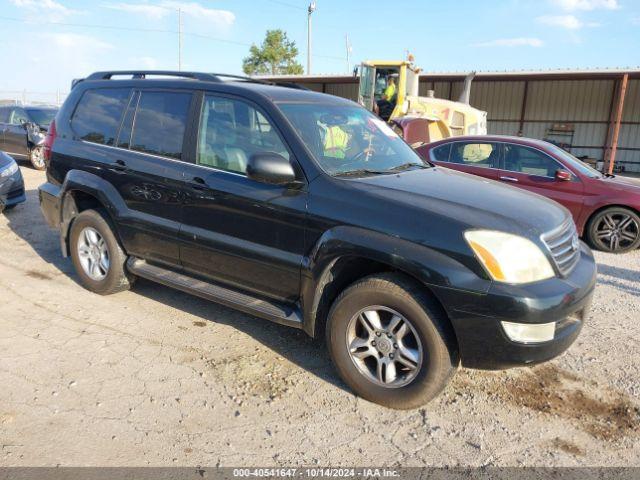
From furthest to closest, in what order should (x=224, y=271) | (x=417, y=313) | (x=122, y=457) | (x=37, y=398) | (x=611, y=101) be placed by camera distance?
(x=611, y=101), (x=224, y=271), (x=37, y=398), (x=417, y=313), (x=122, y=457)

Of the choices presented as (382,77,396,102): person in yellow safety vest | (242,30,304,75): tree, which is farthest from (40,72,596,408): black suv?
(242,30,304,75): tree

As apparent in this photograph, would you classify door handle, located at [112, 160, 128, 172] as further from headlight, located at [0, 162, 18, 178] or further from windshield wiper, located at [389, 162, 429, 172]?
headlight, located at [0, 162, 18, 178]

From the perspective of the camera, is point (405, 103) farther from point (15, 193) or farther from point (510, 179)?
point (15, 193)

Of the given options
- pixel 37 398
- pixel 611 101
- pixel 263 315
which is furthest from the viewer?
pixel 611 101

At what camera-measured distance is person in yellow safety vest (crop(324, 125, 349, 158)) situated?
3533 mm

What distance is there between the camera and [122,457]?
8.65ft

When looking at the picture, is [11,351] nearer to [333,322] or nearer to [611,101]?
[333,322]

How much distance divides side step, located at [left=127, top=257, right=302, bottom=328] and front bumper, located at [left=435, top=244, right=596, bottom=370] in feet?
3.57

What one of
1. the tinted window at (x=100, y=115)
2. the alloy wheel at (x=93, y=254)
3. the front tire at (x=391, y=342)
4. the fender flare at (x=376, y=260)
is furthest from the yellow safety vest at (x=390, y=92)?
the front tire at (x=391, y=342)

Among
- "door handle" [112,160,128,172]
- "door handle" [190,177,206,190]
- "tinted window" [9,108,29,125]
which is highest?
"tinted window" [9,108,29,125]

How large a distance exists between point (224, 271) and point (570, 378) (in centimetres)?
255

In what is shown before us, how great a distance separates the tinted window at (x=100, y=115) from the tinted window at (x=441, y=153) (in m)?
5.03

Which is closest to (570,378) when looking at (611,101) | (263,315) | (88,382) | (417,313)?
(417,313)

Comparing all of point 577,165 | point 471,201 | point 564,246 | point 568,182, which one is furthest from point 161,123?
point 577,165
